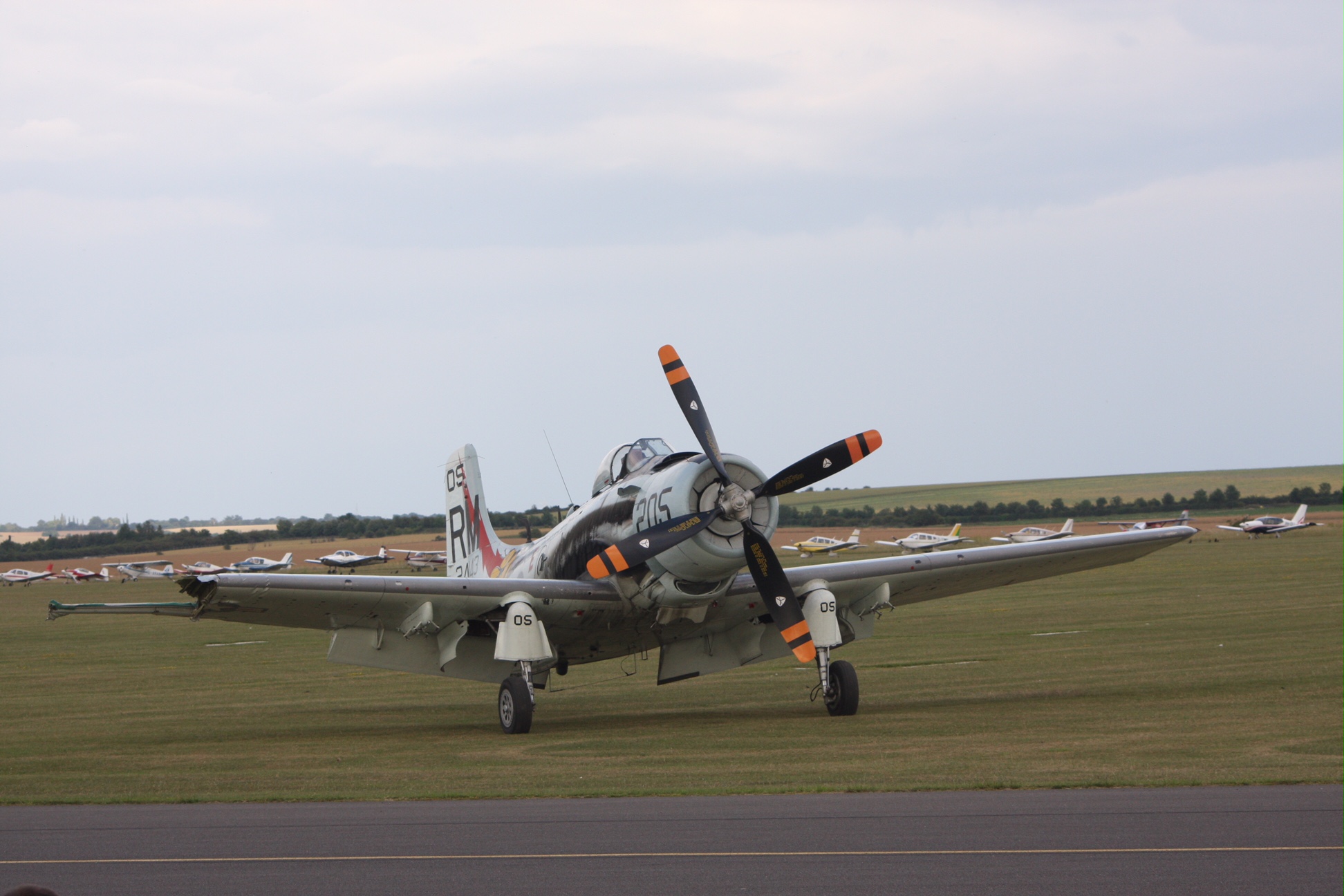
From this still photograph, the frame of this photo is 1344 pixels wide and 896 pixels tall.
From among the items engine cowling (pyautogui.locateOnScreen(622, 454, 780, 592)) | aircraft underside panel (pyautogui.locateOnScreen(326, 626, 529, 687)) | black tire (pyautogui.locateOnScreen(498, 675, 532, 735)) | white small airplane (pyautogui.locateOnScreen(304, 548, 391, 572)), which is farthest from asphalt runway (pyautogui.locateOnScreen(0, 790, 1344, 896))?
white small airplane (pyautogui.locateOnScreen(304, 548, 391, 572))

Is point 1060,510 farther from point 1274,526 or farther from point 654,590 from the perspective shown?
point 654,590

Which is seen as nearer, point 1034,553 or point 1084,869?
point 1084,869

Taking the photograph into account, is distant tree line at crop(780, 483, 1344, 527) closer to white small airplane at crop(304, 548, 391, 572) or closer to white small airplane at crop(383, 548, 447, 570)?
white small airplane at crop(383, 548, 447, 570)

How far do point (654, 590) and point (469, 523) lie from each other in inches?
319

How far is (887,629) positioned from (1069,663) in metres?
13.0

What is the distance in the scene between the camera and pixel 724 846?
860 centimetres

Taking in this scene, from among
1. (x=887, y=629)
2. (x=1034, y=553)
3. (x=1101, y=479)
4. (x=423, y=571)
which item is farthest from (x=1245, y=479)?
(x=1034, y=553)

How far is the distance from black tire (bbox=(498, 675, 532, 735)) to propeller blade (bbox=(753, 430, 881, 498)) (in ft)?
13.2

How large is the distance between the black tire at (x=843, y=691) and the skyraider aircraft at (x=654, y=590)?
0.07 feet

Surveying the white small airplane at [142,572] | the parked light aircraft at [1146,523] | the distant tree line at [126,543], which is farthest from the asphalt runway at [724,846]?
the distant tree line at [126,543]

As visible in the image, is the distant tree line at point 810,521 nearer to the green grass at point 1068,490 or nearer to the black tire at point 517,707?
the green grass at point 1068,490

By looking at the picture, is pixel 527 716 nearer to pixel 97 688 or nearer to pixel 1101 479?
pixel 97 688

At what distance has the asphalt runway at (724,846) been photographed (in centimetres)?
→ 745

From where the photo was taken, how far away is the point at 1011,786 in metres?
10.6
